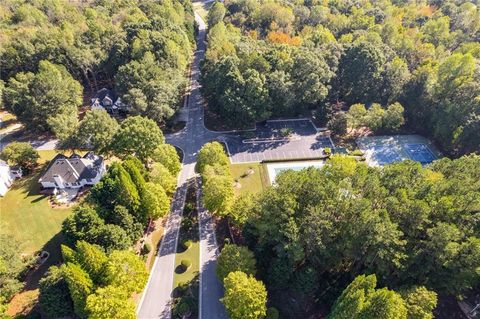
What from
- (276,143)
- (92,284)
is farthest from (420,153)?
(92,284)

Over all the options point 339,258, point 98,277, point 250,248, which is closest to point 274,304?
point 250,248

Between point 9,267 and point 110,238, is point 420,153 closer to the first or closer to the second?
point 110,238

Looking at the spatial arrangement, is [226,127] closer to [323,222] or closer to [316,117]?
[316,117]

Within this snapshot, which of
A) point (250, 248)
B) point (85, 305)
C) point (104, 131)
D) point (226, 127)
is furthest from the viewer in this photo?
point (226, 127)

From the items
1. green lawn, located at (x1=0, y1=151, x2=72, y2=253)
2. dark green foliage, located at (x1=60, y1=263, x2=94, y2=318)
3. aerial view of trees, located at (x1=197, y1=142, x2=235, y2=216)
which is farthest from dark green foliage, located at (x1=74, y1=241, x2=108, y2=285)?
aerial view of trees, located at (x1=197, y1=142, x2=235, y2=216)

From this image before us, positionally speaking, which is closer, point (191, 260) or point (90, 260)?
point (90, 260)

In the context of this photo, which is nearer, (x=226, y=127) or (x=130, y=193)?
(x=130, y=193)

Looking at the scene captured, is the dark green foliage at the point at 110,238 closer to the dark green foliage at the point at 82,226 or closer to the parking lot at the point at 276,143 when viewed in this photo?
the dark green foliage at the point at 82,226
